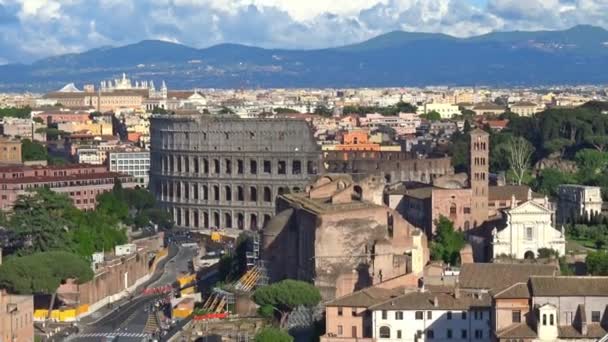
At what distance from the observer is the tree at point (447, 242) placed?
55281 mm

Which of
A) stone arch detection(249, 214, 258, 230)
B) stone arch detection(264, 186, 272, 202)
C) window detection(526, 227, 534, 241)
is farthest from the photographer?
stone arch detection(264, 186, 272, 202)

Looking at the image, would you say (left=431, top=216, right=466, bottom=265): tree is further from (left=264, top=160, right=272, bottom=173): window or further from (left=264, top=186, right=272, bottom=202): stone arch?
(left=264, top=160, right=272, bottom=173): window

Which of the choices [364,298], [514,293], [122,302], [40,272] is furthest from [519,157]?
[514,293]

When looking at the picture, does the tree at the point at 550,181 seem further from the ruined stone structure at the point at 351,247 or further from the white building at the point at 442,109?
the white building at the point at 442,109

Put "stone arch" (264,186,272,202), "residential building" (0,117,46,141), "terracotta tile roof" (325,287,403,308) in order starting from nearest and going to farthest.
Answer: "terracotta tile roof" (325,287,403,308), "stone arch" (264,186,272,202), "residential building" (0,117,46,141)

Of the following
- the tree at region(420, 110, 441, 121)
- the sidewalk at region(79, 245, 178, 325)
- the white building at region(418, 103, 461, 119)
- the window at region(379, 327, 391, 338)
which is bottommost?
the sidewalk at region(79, 245, 178, 325)

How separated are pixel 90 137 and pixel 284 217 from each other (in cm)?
7831

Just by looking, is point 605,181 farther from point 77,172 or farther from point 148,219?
point 77,172

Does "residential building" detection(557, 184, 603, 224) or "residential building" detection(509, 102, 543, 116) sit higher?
"residential building" detection(509, 102, 543, 116)

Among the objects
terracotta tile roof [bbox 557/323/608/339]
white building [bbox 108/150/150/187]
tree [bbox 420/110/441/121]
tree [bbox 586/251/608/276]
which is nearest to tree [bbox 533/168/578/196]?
tree [bbox 586/251/608/276]

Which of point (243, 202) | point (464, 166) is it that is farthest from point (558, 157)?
point (243, 202)

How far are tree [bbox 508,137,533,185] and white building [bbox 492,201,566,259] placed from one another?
96.6 ft

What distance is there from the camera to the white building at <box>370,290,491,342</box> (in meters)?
45.5

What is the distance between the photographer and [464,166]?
91250 millimetres
